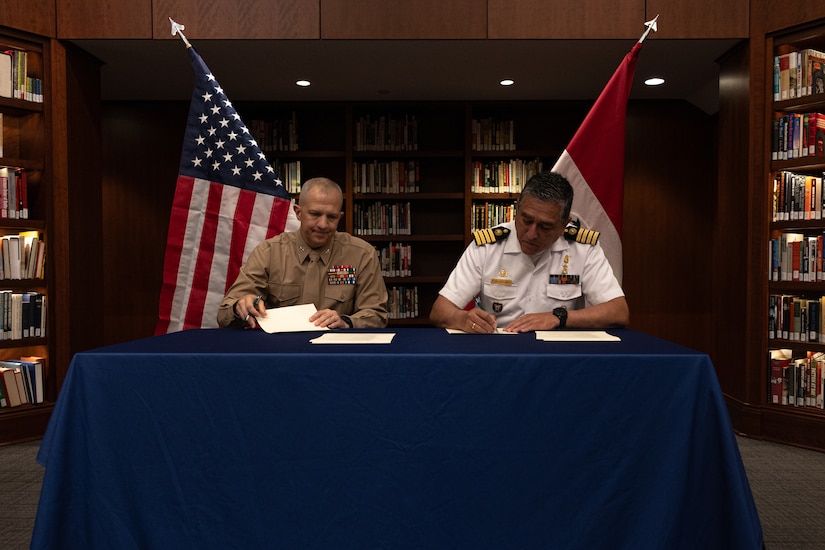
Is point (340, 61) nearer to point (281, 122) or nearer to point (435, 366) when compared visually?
point (281, 122)

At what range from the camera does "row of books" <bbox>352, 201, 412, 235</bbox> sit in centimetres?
492

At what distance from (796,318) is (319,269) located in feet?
8.75

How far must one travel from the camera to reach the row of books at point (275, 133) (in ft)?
16.0

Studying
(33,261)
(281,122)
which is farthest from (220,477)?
(281,122)

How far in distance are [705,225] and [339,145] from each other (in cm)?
321

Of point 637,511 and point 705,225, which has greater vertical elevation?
point 705,225

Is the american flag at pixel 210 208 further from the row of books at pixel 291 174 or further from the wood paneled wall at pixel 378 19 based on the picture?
the row of books at pixel 291 174

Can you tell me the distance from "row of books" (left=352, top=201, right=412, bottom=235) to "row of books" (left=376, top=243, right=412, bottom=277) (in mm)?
137

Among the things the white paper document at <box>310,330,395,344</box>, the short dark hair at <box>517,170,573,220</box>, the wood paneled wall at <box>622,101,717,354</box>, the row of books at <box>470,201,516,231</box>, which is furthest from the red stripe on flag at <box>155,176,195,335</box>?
the wood paneled wall at <box>622,101,717,354</box>

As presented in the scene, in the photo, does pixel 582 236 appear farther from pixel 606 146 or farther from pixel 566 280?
pixel 606 146

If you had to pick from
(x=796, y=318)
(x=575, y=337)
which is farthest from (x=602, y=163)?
(x=575, y=337)

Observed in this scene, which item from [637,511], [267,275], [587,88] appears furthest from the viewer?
[587,88]

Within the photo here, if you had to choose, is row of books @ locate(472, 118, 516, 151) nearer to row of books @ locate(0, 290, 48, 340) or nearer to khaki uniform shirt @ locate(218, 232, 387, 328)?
khaki uniform shirt @ locate(218, 232, 387, 328)

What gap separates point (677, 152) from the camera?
491cm
